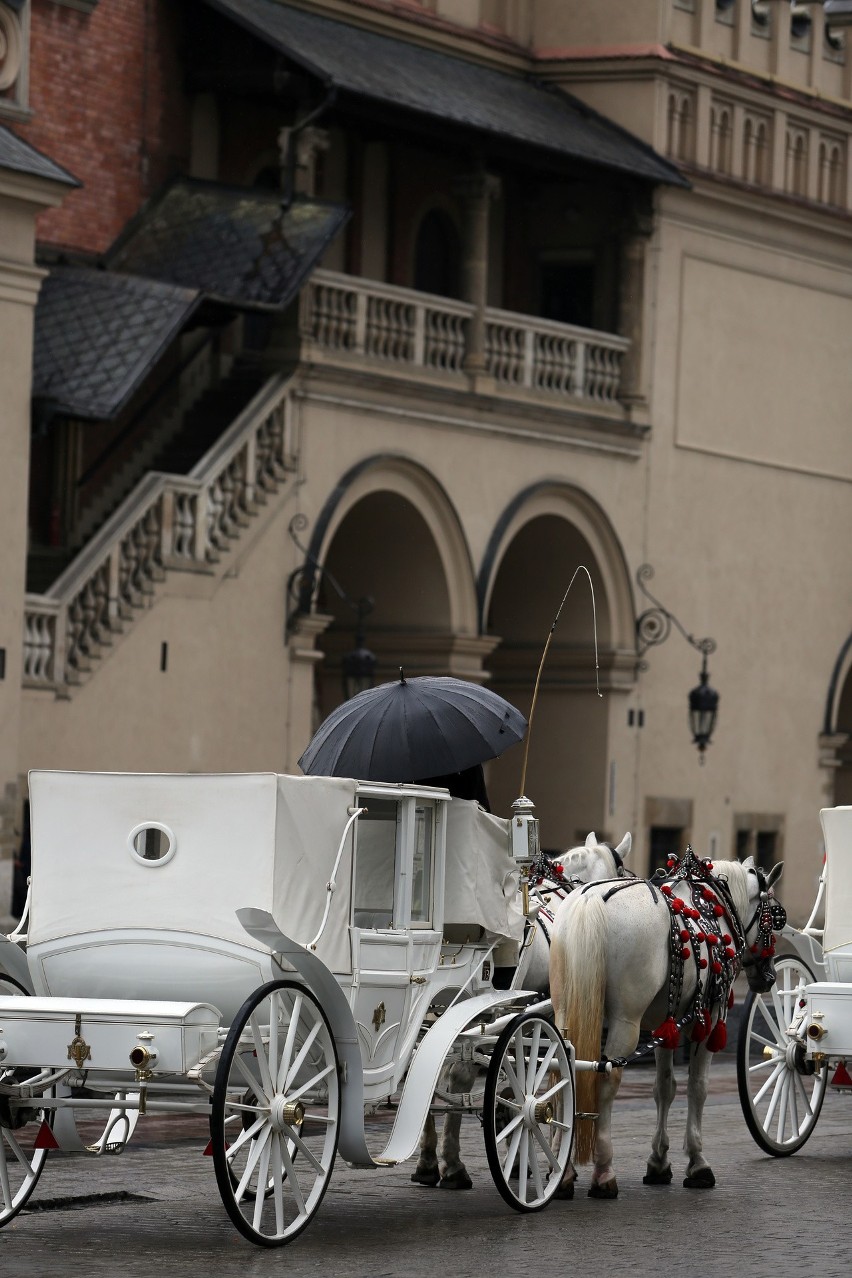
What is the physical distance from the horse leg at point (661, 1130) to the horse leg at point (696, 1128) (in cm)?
9

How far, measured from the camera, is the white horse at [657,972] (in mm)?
10750

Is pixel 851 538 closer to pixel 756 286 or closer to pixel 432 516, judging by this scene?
pixel 756 286

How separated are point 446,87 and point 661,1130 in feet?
48.2

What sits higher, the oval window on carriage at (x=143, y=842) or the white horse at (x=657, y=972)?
the oval window on carriage at (x=143, y=842)

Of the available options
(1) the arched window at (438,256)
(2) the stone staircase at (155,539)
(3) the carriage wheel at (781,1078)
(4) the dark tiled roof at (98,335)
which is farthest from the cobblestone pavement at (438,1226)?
(1) the arched window at (438,256)

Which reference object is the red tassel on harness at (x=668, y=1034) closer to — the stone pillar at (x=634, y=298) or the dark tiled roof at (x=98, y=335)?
the dark tiled roof at (x=98, y=335)

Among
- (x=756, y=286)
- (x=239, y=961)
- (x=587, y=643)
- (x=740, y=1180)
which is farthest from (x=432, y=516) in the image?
(x=239, y=961)

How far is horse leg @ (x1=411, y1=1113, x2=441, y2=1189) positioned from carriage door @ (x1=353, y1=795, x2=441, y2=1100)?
1139 mm

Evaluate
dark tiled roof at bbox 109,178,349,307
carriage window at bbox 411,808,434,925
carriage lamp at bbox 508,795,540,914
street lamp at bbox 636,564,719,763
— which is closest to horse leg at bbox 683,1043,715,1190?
carriage lamp at bbox 508,795,540,914

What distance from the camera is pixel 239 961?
940 centimetres

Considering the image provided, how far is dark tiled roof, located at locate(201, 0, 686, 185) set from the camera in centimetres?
2234

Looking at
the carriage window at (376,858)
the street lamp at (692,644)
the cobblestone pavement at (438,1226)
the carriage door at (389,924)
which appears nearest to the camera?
the cobblestone pavement at (438,1226)

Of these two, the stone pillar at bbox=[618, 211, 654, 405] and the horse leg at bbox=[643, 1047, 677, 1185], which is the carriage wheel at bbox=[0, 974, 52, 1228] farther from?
the stone pillar at bbox=[618, 211, 654, 405]

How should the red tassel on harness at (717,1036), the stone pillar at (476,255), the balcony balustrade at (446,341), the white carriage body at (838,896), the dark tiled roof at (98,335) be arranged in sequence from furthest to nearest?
the stone pillar at (476,255), the balcony balustrade at (446,341), the dark tiled roof at (98,335), the white carriage body at (838,896), the red tassel on harness at (717,1036)
